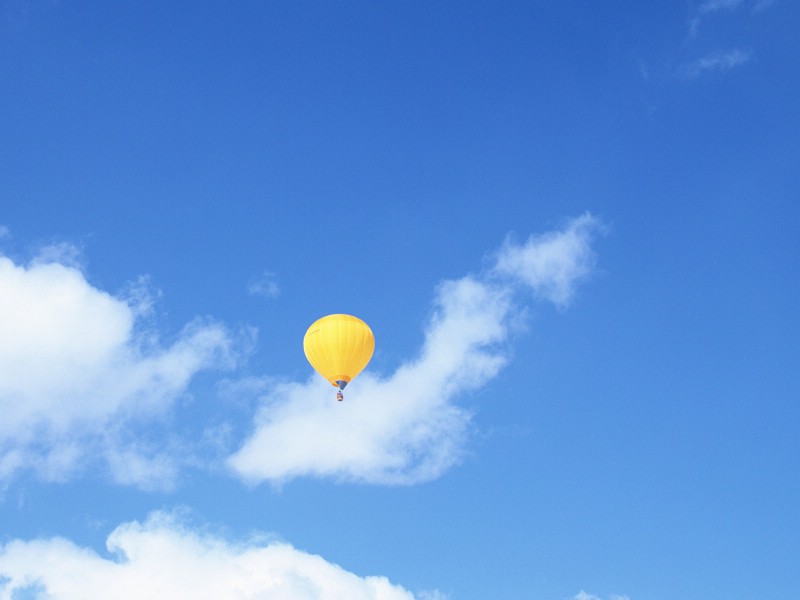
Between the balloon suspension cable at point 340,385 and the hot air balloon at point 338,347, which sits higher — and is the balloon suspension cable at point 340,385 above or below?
below

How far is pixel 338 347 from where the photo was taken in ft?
194

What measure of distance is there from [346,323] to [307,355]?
4404mm

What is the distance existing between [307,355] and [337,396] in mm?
4186

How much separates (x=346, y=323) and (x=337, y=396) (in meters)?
5.77

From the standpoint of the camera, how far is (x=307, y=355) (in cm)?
6081

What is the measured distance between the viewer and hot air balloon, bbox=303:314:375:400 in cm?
5906

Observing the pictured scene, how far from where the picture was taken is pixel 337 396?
59562mm

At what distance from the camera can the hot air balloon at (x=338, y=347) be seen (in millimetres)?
59062

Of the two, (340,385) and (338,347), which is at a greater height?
(338,347)

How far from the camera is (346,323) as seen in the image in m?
59.3

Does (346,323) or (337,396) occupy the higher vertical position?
(346,323)

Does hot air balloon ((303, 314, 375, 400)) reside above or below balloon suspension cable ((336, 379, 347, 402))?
above
